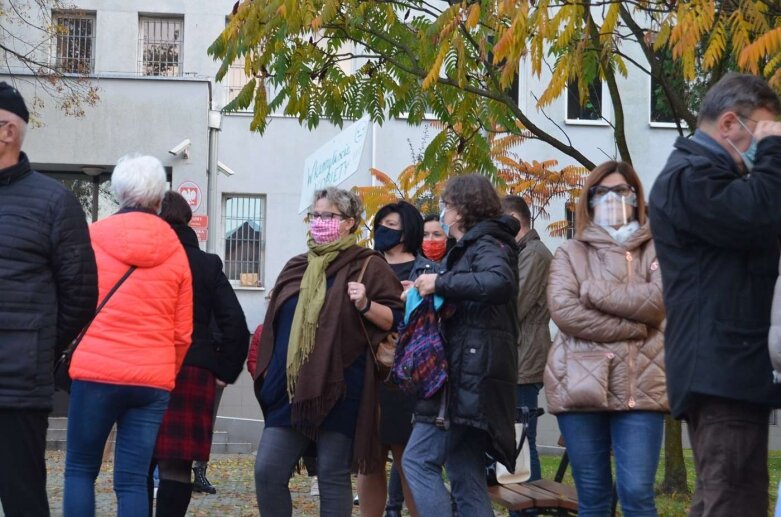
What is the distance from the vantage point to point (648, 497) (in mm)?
5516

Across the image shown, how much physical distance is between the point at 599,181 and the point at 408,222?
8.28ft

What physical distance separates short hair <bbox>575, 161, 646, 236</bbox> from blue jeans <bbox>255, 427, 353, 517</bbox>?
171cm

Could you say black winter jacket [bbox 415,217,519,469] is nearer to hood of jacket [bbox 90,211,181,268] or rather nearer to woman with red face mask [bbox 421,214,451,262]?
hood of jacket [bbox 90,211,181,268]

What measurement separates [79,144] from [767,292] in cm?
1987

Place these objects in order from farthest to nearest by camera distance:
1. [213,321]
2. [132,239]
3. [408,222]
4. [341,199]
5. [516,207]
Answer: [516,207] → [408,222] → [213,321] → [341,199] → [132,239]

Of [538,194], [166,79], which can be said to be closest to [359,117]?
[538,194]

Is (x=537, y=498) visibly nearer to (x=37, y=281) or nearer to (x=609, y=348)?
(x=609, y=348)

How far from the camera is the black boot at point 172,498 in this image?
23.0ft

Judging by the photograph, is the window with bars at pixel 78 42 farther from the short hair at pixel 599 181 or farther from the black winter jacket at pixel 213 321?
the short hair at pixel 599 181

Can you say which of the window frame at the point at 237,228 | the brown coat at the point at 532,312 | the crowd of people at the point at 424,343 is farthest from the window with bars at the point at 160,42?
the crowd of people at the point at 424,343

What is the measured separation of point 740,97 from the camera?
433 cm

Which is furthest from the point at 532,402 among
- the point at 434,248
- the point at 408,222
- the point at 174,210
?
the point at 174,210

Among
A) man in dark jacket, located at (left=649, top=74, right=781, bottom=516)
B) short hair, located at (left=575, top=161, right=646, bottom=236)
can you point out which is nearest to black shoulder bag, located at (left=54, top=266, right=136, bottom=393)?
short hair, located at (left=575, top=161, right=646, bottom=236)

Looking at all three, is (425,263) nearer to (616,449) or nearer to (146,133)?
(616,449)
